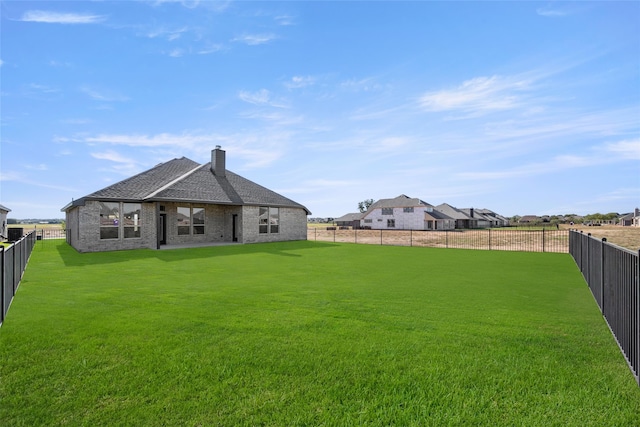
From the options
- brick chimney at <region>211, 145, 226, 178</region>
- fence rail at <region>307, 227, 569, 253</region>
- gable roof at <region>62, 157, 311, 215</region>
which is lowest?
fence rail at <region>307, 227, 569, 253</region>

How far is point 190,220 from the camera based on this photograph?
68.5 feet

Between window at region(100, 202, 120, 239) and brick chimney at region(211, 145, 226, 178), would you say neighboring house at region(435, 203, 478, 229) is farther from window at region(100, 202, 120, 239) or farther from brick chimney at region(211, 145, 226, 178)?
window at region(100, 202, 120, 239)

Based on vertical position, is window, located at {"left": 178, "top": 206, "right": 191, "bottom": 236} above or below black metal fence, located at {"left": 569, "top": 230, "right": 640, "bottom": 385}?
above

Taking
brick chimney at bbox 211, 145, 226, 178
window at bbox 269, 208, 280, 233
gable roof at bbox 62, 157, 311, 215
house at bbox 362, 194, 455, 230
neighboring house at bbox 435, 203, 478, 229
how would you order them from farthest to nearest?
neighboring house at bbox 435, 203, 478, 229
house at bbox 362, 194, 455, 230
brick chimney at bbox 211, 145, 226, 178
window at bbox 269, 208, 280, 233
gable roof at bbox 62, 157, 311, 215

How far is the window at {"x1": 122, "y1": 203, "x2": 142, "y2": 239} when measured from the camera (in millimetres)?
17219

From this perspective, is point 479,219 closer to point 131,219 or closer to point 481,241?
point 481,241

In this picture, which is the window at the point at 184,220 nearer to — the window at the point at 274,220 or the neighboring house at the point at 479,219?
the window at the point at 274,220

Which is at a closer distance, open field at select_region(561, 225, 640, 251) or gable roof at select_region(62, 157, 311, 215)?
gable roof at select_region(62, 157, 311, 215)

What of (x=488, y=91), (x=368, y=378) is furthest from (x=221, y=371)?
(x=488, y=91)

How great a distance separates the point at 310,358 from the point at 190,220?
62.1 ft

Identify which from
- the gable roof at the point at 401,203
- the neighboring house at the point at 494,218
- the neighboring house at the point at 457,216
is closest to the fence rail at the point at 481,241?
the gable roof at the point at 401,203

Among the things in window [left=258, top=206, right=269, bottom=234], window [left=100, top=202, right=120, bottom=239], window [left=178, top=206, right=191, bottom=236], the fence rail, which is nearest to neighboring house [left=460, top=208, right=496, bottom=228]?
the fence rail

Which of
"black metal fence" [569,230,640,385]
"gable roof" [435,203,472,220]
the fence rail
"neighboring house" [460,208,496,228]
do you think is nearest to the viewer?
"black metal fence" [569,230,640,385]

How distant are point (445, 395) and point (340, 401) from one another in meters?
1.04
